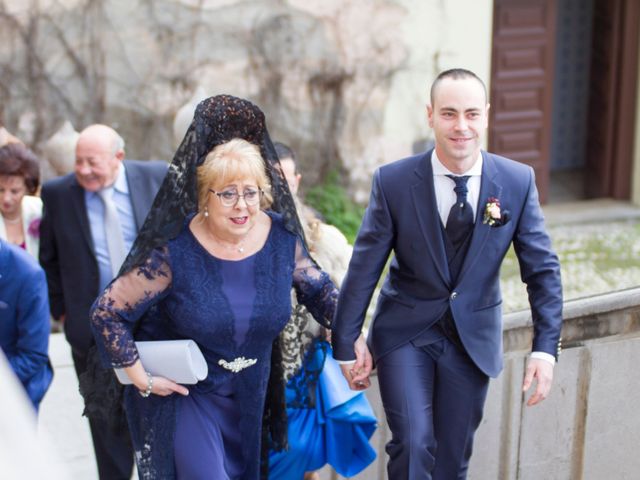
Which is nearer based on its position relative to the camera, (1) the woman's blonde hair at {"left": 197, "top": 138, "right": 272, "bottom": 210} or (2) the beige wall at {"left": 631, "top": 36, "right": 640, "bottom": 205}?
(1) the woman's blonde hair at {"left": 197, "top": 138, "right": 272, "bottom": 210}

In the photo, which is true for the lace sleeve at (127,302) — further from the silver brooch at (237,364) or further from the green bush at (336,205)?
the green bush at (336,205)

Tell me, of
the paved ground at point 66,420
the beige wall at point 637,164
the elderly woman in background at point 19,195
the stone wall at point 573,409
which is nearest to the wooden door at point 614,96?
the beige wall at point 637,164

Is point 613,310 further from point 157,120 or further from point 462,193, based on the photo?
point 157,120

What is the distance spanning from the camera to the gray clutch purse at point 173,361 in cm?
368

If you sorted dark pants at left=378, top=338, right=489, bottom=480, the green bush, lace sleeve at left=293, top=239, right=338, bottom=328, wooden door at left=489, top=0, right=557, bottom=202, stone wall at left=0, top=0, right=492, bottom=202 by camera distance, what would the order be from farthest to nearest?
wooden door at left=489, top=0, right=557, bottom=202 < the green bush < stone wall at left=0, top=0, right=492, bottom=202 < lace sleeve at left=293, top=239, right=338, bottom=328 < dark pants at left=378, top=338, right=489, bottom=480

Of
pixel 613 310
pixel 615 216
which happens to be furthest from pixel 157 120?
pixel 613 310

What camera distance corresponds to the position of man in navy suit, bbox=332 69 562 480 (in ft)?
12.6

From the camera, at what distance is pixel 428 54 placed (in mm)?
11961

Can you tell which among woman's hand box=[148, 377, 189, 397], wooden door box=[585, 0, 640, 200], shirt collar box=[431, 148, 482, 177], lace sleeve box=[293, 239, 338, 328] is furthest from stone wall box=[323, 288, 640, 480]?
wooden door box=[585, 0, 640, 200]

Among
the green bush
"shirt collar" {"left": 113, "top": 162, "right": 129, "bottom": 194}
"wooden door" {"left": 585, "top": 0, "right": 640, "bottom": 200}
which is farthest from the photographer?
"wooden door" {"left": 585, "top": 0, "right": 640, "bottom": 200}

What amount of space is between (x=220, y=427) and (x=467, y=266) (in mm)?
1028

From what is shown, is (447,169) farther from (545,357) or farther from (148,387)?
(148,387)

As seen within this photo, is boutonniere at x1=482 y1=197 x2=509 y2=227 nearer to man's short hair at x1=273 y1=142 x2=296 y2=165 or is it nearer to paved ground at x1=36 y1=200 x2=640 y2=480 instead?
man's short hair at x1=273 y1=142 x2=296 y2=165

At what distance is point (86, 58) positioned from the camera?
10.4 meters
